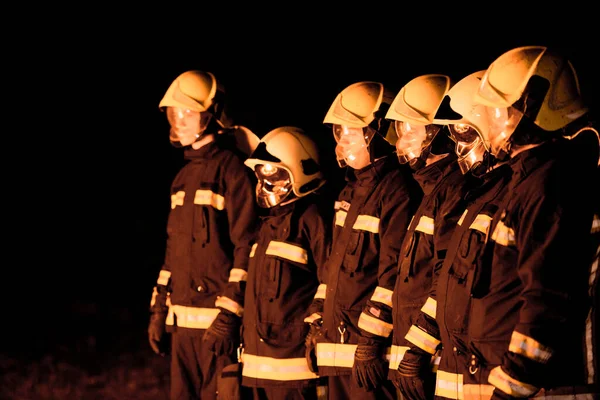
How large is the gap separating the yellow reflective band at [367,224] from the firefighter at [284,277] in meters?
0.62

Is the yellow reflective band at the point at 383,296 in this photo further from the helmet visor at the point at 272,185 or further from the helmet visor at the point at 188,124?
the helmet visor at the point at 188,124

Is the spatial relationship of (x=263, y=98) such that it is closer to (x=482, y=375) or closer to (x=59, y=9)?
(x=59, y=9)

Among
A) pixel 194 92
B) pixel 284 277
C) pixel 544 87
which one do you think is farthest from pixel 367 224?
pixel 194 92

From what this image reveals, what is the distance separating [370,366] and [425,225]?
0.97m

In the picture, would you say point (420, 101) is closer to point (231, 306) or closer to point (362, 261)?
point (362, 261)

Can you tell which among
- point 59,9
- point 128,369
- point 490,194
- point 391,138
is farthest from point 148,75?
point 490,194

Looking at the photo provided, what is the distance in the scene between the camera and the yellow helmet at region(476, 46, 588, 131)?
473cm

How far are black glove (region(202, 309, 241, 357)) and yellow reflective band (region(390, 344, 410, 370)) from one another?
6.07ft

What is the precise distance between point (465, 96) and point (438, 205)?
676 millimetres

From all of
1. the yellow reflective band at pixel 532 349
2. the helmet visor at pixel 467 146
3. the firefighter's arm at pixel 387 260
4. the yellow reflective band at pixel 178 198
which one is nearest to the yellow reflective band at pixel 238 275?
the yellow reflective band at pixel 178 198

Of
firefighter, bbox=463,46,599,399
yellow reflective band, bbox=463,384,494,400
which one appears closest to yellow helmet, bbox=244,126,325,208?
firefighter, bbox=463,46,599,399

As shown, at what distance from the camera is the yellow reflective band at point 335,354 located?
629 centimetres

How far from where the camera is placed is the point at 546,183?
4379mm

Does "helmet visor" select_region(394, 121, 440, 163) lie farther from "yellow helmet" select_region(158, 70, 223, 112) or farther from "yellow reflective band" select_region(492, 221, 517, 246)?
"yellow helmet" select_region(158, 70, 223, 112)
